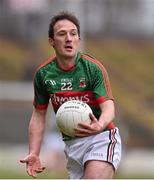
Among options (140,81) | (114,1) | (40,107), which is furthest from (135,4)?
(40,107)

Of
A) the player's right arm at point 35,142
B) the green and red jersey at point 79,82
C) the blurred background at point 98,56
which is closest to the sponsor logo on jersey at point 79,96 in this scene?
the green and red jersey at point 79,82

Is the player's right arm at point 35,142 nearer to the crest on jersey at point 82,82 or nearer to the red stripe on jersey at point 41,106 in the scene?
the red stripe on jersey at point 41,106

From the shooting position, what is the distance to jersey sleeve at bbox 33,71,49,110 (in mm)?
9859

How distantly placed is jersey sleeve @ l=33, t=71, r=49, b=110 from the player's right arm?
0.08 metres

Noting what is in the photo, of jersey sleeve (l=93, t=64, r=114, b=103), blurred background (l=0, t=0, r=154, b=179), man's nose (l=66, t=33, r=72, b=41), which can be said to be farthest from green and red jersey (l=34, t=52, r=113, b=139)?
blurred background (l=0, t=0, r=154, b=179)

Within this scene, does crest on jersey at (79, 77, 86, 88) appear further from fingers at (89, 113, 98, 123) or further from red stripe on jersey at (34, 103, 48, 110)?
red stripe on jersey at (34, 103, 48, 110)

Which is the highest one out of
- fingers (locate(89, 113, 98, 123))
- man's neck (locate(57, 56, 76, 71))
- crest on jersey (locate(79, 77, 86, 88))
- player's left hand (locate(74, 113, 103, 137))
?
man's neck (locate(57, 56, 76, 71))

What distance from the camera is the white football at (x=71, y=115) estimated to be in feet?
30.5

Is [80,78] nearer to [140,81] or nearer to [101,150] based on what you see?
[101,150]

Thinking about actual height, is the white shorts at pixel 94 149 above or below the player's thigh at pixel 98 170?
above

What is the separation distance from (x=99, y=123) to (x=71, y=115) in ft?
1.05

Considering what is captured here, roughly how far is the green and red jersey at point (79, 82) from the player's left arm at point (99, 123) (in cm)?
8

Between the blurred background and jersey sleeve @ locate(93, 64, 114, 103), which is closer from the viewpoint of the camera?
jersey sleeve @ locate(93, 64, 114, 103)

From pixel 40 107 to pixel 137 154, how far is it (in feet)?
69.7
